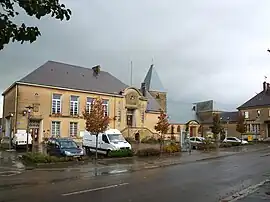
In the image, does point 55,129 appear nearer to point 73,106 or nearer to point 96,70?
point 73,106

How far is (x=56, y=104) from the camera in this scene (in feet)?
164

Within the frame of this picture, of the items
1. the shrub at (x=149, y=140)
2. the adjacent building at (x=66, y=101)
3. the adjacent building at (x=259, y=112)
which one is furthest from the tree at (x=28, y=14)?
the adjacent building at (x=259, y=112)

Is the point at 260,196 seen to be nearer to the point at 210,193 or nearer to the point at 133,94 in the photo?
the point at 210,193

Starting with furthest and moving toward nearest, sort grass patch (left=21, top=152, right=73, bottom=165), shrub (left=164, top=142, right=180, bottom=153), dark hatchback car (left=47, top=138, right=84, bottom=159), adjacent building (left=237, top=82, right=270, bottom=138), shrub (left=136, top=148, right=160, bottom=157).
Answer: adjacent building (left=237, top=82, right=270, bottom=138)
shrub (left=164, top=142, right=180, bottom=153)
shrub (left=136, top=148, right=160, bottom=157)
dark hatchback car (left=47, top=138, right=84, bottom=159)
grass patch (left=21, top=152, right=73, bottom=165)

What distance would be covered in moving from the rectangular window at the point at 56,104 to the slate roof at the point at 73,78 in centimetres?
156

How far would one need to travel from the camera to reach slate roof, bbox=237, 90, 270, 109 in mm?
74812

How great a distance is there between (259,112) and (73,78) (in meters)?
→ 41.5

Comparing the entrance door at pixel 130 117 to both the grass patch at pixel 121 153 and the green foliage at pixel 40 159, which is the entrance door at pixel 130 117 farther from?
the green foliage at pixel 40 159

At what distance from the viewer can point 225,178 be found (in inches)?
659

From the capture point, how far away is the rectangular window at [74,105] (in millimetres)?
51688

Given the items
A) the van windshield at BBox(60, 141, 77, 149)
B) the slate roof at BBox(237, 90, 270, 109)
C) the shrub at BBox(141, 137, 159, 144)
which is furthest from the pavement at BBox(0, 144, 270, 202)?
the slate roof at BBox(237, 90, 270, 109)

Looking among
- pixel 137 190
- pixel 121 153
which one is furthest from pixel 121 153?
pixel 137 190

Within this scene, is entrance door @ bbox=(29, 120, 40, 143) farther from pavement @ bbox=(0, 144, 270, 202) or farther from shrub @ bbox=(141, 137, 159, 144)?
pavement @ bbox=(0, 144, 270, 202)

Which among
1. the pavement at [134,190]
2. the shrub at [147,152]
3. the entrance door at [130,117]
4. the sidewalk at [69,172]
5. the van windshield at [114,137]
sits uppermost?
the entrance door at [130,117]
